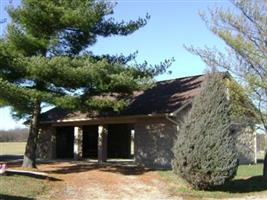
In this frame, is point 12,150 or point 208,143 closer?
point 208,143

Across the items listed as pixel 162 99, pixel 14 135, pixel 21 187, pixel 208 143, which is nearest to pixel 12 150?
pixel 162 99

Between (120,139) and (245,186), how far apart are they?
1875cm

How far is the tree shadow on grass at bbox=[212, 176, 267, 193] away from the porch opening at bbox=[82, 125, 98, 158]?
16.9 metres

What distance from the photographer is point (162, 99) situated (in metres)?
29.1

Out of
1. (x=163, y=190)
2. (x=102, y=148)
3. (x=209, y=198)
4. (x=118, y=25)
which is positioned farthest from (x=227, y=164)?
(x=102, y=148)

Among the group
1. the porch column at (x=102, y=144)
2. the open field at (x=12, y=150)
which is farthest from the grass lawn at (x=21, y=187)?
the open field at (x=12, y=150)

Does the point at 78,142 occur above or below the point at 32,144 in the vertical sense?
above

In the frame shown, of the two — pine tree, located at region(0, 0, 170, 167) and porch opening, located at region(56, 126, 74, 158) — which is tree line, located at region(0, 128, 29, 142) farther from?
pine tree, located at region(0, 0, 170, 167)

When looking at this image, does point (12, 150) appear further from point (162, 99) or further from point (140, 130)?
point (162, 99)

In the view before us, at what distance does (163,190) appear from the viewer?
63.7ft

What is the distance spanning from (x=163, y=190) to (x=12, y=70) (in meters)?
8.18

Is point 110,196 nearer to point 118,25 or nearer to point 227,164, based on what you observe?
point 227,164

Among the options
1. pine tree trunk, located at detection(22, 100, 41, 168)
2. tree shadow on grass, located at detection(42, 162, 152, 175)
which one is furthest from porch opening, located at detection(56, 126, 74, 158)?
pine tree trunk, located at detection(22, 100, 41, 168)

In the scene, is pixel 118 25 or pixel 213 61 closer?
pixel 213 61
